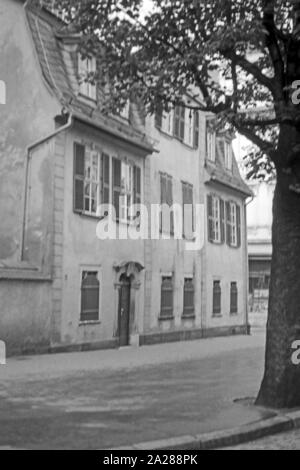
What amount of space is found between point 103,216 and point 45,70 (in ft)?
13.7

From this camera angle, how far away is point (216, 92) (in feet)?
29.7

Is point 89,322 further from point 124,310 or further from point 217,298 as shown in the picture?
point 217,298

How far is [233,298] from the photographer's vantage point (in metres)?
26.6

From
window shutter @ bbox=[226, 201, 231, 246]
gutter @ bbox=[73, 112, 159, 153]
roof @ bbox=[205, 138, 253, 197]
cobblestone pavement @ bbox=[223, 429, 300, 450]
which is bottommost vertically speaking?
cobblestone pavement @ bbox=[223, 429, 300, 450]

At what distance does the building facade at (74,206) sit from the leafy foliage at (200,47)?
5.58 meters

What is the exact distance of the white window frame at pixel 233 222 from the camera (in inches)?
1046

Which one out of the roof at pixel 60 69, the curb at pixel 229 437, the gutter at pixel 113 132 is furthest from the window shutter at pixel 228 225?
the curb at pixel 229 437

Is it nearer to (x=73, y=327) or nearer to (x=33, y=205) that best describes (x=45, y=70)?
(x=33, y=205)

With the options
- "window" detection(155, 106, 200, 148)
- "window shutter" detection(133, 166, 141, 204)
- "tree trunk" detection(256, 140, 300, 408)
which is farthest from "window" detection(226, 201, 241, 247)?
"tree trunk" detection(256, 140, 300, 408)

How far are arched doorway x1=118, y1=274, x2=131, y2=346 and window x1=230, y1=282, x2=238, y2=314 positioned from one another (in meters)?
8.49

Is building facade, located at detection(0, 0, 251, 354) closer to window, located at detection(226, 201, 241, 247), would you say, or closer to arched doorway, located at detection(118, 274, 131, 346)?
arched doorway, located at detection(118, 274, 131, 346)

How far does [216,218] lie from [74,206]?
9.77 metres

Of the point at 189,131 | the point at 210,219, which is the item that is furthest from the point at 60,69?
the point at 210,219

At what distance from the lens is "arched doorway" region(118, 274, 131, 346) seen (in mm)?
18406
